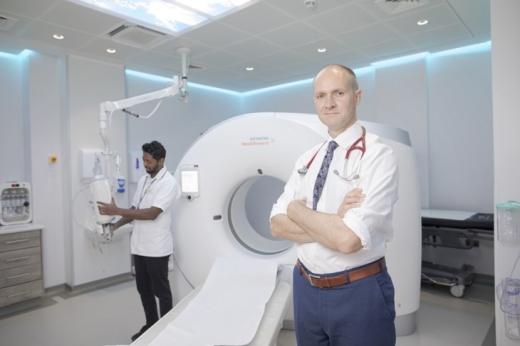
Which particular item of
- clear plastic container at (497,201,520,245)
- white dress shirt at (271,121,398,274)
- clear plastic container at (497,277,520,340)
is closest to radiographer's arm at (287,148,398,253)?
white dress shirt at (271,121,398,274)

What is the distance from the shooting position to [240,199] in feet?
8.54

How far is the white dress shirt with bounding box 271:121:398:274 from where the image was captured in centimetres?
105

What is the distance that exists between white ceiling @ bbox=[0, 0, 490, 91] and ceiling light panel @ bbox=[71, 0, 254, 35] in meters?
0.09

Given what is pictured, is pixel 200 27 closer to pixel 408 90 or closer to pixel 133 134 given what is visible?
pixel 133 134

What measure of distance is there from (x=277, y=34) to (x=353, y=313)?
2577mm

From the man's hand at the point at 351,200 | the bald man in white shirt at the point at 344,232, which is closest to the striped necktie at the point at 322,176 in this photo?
the bald man in white shirt at the point at 344,232

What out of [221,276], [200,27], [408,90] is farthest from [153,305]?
[408,90]

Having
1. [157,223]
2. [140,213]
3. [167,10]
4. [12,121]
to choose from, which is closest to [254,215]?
[157,223]

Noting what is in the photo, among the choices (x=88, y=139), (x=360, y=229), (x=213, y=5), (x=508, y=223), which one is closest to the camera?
(x=360, y=229)

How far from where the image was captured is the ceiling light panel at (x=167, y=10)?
2527mm

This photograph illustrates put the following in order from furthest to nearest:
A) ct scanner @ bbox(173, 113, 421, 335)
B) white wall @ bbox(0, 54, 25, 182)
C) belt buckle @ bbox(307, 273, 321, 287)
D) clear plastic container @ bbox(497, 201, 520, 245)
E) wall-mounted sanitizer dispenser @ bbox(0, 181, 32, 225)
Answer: white wall @ bbox(0, 54, 25, 182)
wall-mounted sanitizer dispenser @ bbox(0, 181, 32, 225)
ct scanner @ bbox(173, 113, 421, 335)
clear plastic container @ bbox(497, 201, 520, 245)
belt buckle @ bbox(307, 273, 321, 287)

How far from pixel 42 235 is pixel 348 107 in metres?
3.13

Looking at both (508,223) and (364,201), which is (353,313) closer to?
(364,201)

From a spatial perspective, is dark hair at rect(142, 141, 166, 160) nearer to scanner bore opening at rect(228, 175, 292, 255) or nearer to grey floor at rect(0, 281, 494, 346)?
scanner bore opening at rect(228, 175, 292, 255)
